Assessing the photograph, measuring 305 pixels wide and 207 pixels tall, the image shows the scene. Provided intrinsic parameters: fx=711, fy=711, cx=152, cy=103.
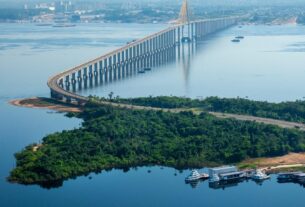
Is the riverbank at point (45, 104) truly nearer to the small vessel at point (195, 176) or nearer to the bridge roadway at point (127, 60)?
the bridge roadway at point (127, 60)

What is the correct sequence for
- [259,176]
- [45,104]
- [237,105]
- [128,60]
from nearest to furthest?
[259,176] → [237,105] → [45,104] → [128,60]

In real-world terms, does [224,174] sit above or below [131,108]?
below

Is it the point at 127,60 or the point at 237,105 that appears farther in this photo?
the point at 127,60

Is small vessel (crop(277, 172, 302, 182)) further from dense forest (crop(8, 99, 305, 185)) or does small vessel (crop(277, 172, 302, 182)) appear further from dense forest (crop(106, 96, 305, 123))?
dense forest (crop(106, 96, 305, 123))

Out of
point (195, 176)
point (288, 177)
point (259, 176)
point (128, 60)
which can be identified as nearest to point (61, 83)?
point (128, 60)

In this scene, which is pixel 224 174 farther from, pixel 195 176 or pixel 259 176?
pixel 259 176

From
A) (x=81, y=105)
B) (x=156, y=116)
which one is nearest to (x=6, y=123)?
(x=81, y=105)

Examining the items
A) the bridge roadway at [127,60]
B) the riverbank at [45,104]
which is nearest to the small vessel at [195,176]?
the riverbank at [45,104]
